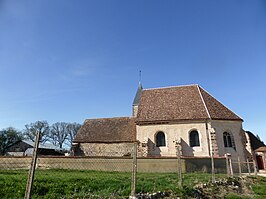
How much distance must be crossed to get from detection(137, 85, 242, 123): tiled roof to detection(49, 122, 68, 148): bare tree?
42836 millimetres

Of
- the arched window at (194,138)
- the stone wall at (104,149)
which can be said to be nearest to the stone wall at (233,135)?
the arched window at (194,138)

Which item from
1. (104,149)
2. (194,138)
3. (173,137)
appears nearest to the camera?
(194,138)

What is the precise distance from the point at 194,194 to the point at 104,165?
10.3 meters

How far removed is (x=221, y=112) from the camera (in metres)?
23.2

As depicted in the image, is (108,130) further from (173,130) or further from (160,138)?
(173,130)

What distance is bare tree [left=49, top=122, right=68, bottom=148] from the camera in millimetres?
62219

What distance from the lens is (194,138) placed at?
2264cm

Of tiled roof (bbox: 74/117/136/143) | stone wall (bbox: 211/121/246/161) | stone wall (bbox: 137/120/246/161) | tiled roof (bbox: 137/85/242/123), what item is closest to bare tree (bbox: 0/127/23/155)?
tiled roof (bbox: 74/117/136/143)

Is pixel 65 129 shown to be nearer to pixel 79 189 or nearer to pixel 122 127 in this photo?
pixel 122 127

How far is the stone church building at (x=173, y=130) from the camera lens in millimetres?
22031

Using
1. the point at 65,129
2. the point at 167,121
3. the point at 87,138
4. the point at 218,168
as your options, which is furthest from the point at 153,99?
the point at 65,129

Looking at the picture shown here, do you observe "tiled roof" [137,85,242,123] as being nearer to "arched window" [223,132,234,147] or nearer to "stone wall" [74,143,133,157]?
"arched window" [223,132,234,147]

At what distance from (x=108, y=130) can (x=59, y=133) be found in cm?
4209

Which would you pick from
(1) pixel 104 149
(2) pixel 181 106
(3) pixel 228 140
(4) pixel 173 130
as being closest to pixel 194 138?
(4) pixel 173 130
